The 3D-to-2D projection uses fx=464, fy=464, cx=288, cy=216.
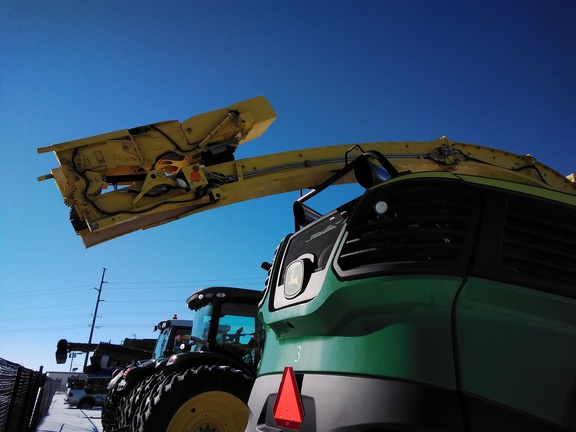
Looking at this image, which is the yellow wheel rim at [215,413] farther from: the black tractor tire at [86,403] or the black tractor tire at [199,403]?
the black tractor tire at [86,403]

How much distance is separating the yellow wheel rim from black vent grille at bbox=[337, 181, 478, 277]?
4.39m

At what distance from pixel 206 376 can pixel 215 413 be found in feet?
1.50

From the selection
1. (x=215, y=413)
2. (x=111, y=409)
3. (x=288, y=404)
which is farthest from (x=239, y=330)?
(x=288, y=404)

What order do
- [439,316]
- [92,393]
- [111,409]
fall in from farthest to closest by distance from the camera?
[92,393] < [111,409] < [439,316]

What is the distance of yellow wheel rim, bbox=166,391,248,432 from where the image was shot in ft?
18.7

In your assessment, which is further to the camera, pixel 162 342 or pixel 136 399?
pixel 162 342

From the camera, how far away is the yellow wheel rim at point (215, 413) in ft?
18.7

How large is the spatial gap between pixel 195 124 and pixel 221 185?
0.99 metres

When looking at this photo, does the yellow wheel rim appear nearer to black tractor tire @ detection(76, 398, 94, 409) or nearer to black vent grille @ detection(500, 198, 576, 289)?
black vent grille @ detection(500, 198, 576, 289)

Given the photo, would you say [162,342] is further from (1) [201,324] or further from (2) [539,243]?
(2) [539,243]

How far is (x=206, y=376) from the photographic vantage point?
5840mm

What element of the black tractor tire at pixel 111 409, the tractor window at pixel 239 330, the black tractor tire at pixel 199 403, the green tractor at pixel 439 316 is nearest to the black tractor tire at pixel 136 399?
the black tractor tire at pixel 199 403

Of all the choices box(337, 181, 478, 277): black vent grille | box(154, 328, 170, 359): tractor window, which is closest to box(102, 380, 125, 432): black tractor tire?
box(154, 328, 170, 359): tractor window

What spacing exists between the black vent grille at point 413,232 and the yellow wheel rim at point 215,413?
4.39 meters
